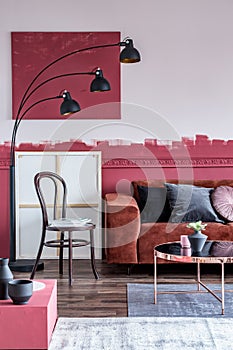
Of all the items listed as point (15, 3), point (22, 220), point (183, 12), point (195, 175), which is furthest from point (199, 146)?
point (15, 3)

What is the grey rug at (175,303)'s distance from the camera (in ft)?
12.3

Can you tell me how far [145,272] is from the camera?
5016 mm

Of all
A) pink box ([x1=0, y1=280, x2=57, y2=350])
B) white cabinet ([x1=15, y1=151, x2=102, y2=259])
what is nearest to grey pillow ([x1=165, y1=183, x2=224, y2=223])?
white cabinet ([x1=15, y1=151, x2=102, y2=259])

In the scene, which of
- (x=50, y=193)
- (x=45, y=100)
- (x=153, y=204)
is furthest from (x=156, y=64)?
(x=50, y=193)

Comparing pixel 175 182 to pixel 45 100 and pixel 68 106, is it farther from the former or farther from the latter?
pixel 45 100

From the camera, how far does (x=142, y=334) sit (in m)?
3.18

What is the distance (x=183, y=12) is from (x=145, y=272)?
2374 millimetres

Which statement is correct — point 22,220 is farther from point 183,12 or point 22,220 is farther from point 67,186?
point 183,12

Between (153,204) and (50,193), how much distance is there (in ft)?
3.20

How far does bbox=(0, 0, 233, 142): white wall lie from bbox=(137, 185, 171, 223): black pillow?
0.59m

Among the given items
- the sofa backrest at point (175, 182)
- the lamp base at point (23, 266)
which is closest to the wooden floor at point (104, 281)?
the lamp base at point (23, 266)

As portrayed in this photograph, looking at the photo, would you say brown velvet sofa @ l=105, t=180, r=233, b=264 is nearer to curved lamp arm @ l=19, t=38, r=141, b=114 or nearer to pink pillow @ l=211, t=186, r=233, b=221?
pink pillow @ l=211, t=186, r=233, b=221

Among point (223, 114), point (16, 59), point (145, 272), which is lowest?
point (145, 272)

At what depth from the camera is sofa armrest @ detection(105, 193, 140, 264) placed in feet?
15.7
